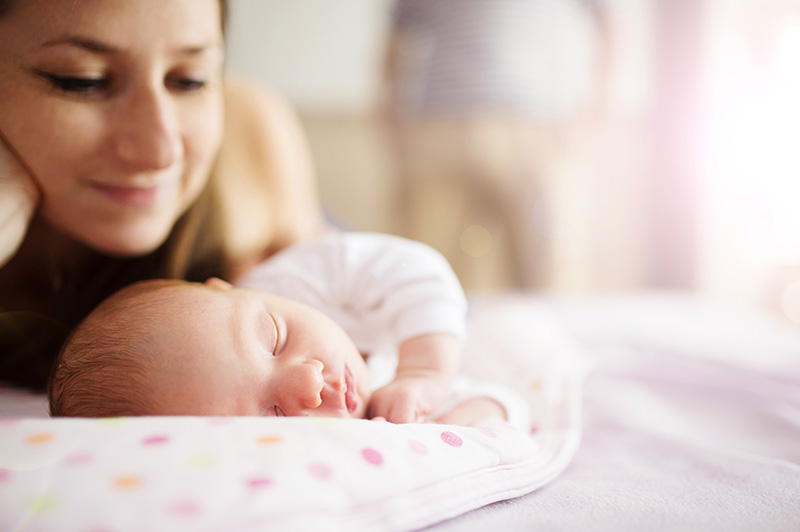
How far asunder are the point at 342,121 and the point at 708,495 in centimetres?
287

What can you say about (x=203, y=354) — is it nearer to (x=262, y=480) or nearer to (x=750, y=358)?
(x=262, y=480)

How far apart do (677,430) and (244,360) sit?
2.25 ft

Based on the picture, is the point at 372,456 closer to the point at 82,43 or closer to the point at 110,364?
the point at 110,364

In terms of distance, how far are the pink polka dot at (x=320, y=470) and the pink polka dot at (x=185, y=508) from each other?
0.09 metres

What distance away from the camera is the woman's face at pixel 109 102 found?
28.3 inches

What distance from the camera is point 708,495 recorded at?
0.64 meters

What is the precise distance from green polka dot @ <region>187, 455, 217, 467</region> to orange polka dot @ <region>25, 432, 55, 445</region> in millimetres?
125

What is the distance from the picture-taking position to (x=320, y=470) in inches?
19.6

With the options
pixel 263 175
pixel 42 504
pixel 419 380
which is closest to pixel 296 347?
pixel 419 380

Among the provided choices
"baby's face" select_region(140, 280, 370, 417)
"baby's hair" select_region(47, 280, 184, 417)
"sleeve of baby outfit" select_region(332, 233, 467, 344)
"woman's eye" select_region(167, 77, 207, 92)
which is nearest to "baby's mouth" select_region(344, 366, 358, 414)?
"baby's face" select_region(140, 280, 370, 417)

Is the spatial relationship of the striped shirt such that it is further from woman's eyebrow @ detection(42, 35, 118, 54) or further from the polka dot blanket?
the polka dot blanket

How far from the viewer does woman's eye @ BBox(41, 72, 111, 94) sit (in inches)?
29.2

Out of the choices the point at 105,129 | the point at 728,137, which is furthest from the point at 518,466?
the point at 728,137

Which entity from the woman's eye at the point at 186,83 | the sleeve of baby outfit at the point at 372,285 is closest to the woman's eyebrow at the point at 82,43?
the woman's eye at the point at 186,83
